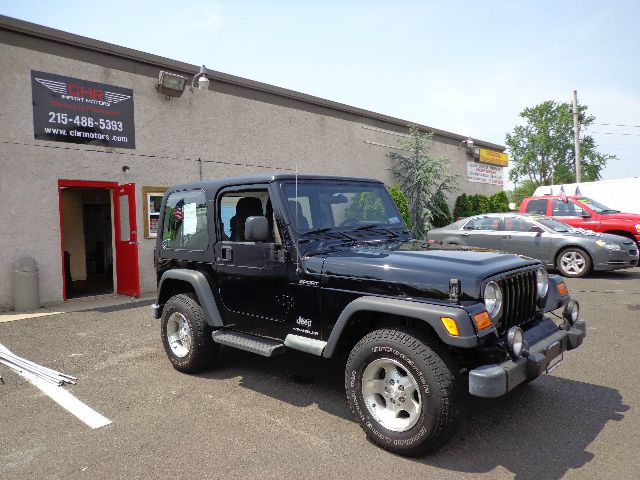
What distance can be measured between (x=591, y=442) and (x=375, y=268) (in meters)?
1.86

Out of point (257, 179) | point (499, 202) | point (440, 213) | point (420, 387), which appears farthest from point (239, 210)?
point (499, 202)

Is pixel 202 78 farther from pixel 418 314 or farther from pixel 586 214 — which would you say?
pixel 586 214

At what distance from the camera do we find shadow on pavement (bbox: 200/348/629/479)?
3.01 m

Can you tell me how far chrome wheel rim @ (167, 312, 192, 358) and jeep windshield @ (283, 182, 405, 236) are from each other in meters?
1.72

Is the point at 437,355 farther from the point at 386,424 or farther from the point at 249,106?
the point at 249,106

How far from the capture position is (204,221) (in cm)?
471

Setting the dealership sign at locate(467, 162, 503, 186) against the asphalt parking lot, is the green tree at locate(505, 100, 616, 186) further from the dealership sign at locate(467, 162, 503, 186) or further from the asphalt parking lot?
the asphalt parking lot

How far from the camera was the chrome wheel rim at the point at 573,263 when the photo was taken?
10406 millimetres

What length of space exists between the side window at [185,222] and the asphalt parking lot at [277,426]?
131 centimetres

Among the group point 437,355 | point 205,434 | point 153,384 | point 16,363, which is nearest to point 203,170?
point 16,363

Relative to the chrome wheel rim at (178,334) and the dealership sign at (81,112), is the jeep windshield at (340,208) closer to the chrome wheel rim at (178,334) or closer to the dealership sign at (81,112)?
the chrome wheel rim at (178,334)

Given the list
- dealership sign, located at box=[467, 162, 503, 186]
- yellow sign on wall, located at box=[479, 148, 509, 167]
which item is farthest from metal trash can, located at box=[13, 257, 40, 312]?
yellow sign on wall, located at box=[479, 148, 509, 167]

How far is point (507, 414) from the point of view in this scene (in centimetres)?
368

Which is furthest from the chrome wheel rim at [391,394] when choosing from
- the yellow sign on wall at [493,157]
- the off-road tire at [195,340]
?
the yellow sign on wall at [493,157]
